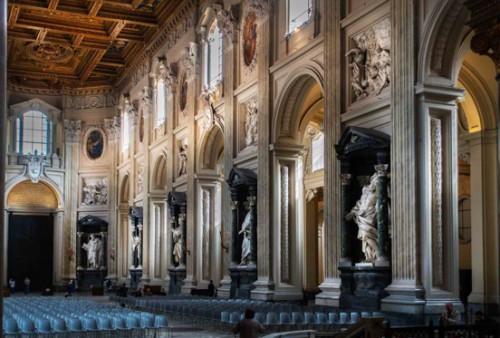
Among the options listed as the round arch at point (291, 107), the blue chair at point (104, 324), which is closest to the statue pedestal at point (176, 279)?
the round arch at point (291, 107)

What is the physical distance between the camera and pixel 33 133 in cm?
4522

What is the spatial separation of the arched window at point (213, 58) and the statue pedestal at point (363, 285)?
1242 centimetres

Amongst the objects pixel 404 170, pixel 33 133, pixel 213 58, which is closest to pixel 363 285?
pixel 404 170

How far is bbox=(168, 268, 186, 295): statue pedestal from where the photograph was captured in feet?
102

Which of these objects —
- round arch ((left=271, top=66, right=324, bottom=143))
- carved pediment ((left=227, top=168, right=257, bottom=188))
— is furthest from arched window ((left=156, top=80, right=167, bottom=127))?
round arch ((left=271, top=66, right=324, bottom=143))

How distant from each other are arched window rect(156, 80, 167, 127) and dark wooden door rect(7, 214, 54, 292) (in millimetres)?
12999

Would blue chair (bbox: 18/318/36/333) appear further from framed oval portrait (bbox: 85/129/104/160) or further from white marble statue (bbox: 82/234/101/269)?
framed oval portrait (bbox: 85/129/104/160)

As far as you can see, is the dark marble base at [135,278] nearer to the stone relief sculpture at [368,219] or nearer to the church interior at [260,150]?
the church interior at [260,150]

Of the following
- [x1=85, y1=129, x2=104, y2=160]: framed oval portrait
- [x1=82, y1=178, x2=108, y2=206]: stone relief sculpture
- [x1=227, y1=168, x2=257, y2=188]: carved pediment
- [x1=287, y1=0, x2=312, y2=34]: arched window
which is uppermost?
[x1=287, y1=0, x2=312, y2=34]: arched window

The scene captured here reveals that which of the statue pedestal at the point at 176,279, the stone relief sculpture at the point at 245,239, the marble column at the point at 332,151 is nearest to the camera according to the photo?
the marble column at the point at 332,151

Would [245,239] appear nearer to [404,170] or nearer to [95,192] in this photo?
[404,170]

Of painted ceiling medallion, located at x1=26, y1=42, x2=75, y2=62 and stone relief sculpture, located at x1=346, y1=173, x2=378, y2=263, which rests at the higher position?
painted ceiling medallion, located at x1=26, y1=42, x2=75, y2=62

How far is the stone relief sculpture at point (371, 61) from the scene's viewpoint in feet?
57.3

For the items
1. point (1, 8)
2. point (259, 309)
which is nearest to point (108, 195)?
point (259, 309)
